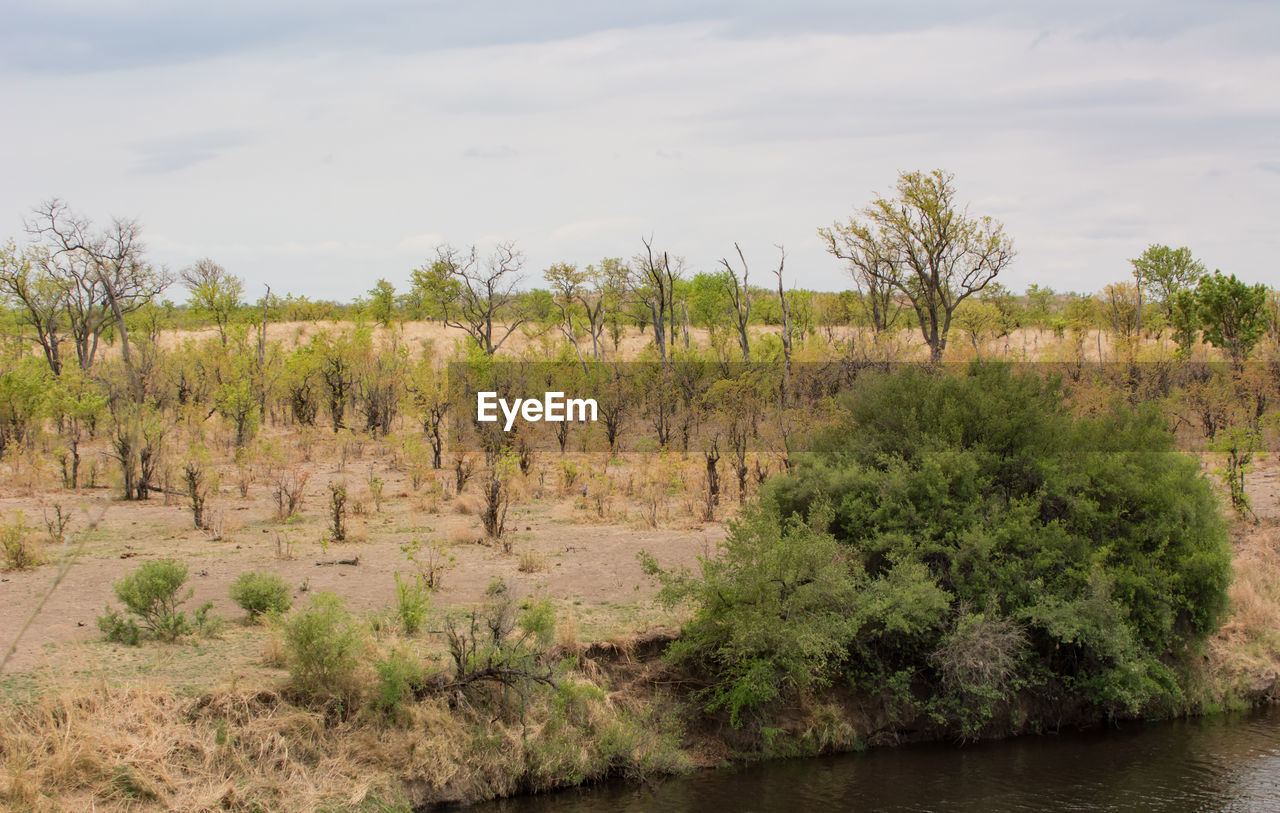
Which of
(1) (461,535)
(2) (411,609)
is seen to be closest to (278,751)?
(2) (411,609)

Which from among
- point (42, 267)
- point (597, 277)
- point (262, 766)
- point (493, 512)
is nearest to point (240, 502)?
point (493, 512)

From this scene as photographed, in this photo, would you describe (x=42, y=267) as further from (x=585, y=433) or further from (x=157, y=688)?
(x=157, y=688)

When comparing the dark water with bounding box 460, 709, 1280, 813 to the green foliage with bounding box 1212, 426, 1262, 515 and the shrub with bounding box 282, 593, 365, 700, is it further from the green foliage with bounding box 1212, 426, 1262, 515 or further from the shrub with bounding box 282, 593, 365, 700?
the green foliage with bounding box 1212, 426, 1262, 515

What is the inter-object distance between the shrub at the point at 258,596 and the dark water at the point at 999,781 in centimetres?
418

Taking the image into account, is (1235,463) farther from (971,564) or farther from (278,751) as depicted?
(278,751)

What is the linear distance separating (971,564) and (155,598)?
10.9m

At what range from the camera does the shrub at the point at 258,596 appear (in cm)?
1371

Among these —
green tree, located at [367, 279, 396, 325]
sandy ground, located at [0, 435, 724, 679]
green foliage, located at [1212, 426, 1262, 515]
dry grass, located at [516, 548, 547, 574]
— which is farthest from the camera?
green tree, located at [367, 279, 396, 325]

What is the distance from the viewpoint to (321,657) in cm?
1163

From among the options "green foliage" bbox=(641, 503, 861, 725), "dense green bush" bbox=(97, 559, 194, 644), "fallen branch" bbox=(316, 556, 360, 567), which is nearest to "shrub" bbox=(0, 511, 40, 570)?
"dense green bush" bbox=(97, 559, 194, 644)

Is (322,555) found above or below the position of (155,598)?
below

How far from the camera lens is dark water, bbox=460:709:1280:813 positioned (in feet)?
38.4

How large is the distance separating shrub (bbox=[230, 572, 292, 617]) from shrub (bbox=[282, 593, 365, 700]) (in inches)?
77.0

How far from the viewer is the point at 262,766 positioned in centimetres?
1074
